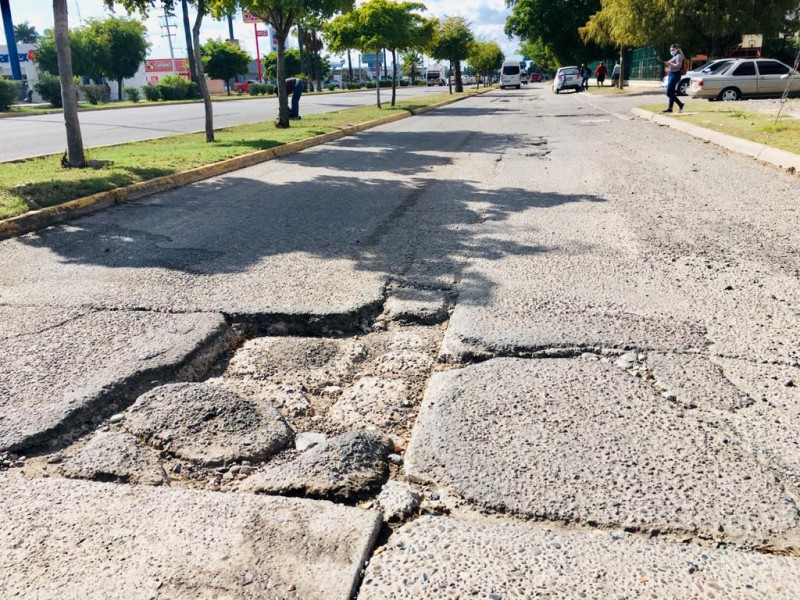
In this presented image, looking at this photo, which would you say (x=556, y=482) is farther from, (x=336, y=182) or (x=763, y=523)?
(x=336, y=182)

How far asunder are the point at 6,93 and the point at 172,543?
123ft

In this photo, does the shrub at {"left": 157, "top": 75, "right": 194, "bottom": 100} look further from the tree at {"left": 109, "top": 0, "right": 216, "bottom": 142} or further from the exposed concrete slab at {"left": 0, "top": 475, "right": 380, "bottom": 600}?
the exposed concrete slab at {"left": 0, "top": 475, "right": 380, "bottom": 600}

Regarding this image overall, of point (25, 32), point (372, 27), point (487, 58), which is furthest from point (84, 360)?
point (25, 32)

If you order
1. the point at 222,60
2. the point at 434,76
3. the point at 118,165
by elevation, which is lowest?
the point at 118,165

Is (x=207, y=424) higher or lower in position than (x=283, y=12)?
lower

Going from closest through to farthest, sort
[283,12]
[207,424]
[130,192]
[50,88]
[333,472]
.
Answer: [333,472] < [207,424] < [130,192] < [283,12] < [50,88]

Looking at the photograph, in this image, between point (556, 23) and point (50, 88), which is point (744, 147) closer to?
point (50, 88)

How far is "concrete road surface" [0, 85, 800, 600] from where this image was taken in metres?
1.96

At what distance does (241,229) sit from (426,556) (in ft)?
15.3

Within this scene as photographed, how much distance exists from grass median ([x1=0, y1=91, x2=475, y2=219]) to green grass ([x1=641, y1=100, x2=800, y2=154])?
8.50 m

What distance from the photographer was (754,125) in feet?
43.8

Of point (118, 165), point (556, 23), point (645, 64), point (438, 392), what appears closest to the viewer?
point (438, 392)

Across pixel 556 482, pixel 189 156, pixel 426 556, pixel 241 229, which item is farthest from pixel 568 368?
pixel 189 156

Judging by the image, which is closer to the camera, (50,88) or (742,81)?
(742,81)
